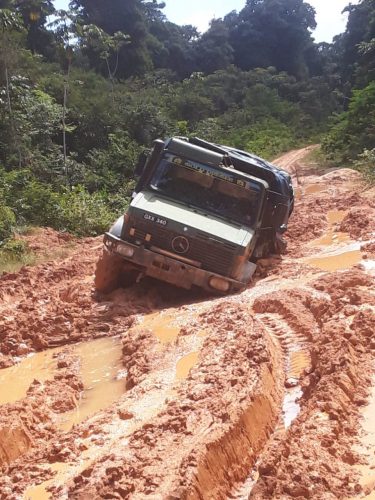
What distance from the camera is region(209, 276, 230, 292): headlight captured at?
792 centimetres

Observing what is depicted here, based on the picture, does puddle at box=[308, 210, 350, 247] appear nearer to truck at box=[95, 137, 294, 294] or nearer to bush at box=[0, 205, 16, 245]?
truck at box=[95, 137, 294, 294]

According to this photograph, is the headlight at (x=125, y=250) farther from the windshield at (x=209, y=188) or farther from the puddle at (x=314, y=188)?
the puddle at (x=314, y=188)

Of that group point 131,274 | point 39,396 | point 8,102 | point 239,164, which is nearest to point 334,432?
point 39,396

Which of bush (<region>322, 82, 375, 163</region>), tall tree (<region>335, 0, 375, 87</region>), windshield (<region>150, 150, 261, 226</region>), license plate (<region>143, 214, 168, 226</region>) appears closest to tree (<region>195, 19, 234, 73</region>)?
tall tree (<region>335, 0, 375, 87</region>)

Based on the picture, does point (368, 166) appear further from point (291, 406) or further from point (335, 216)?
point (291, 406)

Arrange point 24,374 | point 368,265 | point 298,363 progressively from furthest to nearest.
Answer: point 368,265 → point 24,374 → point 298,363

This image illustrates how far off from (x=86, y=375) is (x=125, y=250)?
2.42 meters

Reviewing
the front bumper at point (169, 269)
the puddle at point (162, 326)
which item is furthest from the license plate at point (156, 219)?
the puddle at point (162, 326)

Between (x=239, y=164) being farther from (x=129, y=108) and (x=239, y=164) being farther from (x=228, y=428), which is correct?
(x=129, y=108)

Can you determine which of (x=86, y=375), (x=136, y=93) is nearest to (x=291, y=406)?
(x=86, y=375)

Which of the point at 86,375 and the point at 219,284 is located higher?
the point at 219,284

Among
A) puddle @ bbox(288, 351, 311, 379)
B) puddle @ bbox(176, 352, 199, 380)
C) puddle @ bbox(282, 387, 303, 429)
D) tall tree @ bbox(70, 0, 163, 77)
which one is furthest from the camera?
tall tree @ bbox(70, 0, 163, 77)

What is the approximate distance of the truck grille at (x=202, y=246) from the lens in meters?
7.89

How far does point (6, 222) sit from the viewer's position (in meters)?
12.7
